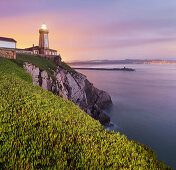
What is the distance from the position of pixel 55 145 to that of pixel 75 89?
2827cm

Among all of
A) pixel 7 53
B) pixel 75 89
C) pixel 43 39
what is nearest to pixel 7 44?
pixel 7 53

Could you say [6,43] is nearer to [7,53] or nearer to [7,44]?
[7,44]

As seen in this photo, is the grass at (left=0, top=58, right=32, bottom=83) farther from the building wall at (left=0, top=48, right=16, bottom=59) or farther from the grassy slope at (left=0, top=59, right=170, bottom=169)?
the grassy slope at (left=0, top=59, right=170, bottom=169)

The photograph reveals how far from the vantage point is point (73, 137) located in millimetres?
5629

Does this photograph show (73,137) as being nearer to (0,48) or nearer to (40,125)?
(40,125)

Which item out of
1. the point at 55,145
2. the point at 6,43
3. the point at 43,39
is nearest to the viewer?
the point at 55,145

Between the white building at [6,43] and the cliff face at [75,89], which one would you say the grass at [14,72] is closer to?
the cliff face at [75,89]

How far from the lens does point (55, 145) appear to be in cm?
503

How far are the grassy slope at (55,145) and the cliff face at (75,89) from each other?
16291mm

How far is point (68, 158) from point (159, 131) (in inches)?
1134

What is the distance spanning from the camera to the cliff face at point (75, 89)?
23672mm

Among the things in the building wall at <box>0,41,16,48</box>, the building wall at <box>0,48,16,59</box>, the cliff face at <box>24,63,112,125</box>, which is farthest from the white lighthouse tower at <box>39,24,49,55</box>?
the building wall at <box>0,48,16,59</box>

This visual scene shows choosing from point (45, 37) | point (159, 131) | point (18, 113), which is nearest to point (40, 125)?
point (18, 113)

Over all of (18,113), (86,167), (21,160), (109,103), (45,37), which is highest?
(45,37)
